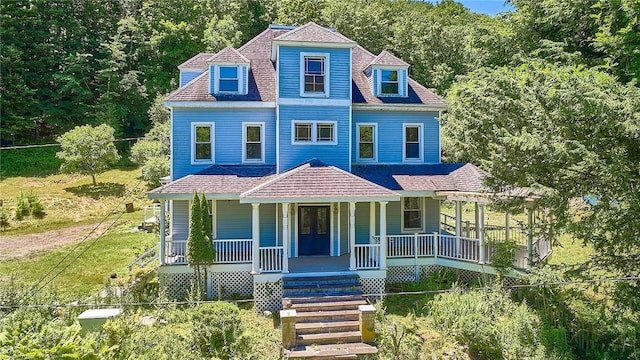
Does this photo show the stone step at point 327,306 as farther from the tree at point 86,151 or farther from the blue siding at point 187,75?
the tree at point 86,151

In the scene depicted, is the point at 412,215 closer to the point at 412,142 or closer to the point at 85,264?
the point at 412,142

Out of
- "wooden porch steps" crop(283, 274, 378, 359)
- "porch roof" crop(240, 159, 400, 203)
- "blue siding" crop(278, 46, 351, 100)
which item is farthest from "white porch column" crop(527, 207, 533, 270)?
"blue siding" crop(278, 46, 351, 100)

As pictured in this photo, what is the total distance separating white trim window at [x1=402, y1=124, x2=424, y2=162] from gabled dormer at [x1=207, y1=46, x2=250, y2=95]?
724cm

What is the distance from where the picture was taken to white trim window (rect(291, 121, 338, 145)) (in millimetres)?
15922

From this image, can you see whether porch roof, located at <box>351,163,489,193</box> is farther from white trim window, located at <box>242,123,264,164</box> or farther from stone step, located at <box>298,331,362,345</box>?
stone step, located at <box>298,331,362,345</box>

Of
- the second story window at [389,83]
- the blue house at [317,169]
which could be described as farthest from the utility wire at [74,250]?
the second story window at [389,83]

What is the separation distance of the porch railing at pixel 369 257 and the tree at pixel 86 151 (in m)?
22.2

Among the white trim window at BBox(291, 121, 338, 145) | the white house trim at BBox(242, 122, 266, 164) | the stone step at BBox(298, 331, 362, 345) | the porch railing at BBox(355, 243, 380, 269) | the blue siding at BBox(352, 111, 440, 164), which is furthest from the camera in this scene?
the blue siding at BBox(352, 111, 440, 164)

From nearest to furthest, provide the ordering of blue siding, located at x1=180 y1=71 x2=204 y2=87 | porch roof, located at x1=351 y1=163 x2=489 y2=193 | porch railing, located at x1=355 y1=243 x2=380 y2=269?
1. porch railing, located at x1=355 y1=243 x2=380 y2=269
2. porch roof, located at x1=351 y1=163 x2=489 y2=193
3. blue siding, located at x1=180 y1=71 x2=204 y2=87

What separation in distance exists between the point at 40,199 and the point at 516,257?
93.7 feet

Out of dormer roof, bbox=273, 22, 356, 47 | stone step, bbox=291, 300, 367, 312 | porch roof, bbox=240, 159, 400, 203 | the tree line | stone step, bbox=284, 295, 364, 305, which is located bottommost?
stone step, bbox=291, 300, 367, 312

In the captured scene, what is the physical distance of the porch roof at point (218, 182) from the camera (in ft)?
45.2

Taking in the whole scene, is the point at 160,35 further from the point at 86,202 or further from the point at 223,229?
the point at 223,229

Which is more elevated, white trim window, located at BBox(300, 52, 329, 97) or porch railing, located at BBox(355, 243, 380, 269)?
white trim window, located at BBox(300, 52, 329, 97)
